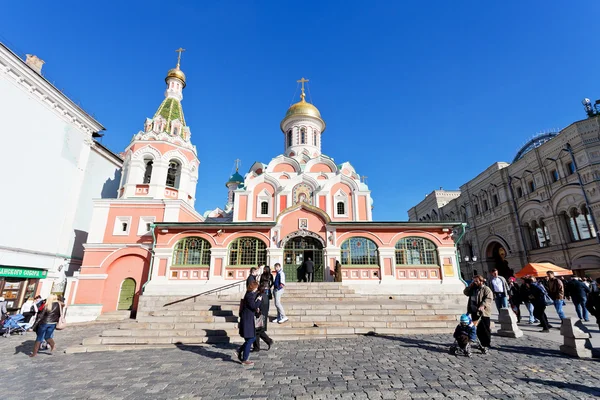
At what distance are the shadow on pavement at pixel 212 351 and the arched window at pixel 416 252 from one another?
10.9 m

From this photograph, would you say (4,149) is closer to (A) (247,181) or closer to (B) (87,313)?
(B) (87,313)

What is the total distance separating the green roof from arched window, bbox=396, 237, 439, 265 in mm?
17225

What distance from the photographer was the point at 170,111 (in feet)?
69.9

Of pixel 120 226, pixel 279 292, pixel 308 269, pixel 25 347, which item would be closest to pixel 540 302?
pixel 279 292

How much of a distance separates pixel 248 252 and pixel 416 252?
9243mm

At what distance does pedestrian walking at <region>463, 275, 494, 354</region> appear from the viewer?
22.3 feet

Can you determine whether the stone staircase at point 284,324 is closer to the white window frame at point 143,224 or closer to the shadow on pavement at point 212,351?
the shadow on pavement at point 212,351

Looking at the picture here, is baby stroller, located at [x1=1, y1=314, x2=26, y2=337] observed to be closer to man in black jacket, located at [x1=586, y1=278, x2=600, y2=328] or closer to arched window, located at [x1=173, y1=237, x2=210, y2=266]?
arched window, located at [x1=173, y1=237, x2=210, y2=266]

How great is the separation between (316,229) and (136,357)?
10.8 m

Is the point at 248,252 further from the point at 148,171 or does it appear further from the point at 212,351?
the point at 148,171

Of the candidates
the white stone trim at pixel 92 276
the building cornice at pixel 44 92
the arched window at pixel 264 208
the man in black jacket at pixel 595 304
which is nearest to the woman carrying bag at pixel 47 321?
the white stone trim at pixel 92 276

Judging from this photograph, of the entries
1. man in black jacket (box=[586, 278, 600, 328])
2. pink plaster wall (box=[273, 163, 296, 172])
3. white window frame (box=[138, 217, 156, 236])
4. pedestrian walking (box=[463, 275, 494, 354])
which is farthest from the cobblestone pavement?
pink plaster wall (box=[273, 163, 296, 172])

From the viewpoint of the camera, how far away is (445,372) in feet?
17.6

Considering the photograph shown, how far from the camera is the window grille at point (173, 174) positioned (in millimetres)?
19594
